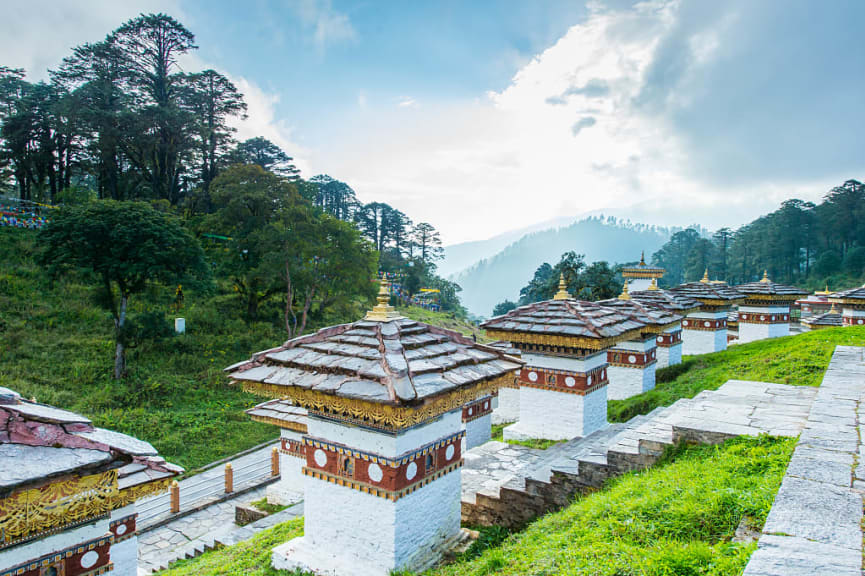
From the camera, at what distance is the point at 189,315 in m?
22.1

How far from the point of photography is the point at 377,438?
4699 millimetres

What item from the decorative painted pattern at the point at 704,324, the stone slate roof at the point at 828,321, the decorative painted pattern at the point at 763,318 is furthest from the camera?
the stone slate roof at the point at 828,321

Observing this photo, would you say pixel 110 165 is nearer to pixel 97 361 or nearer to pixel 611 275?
pixel 97 361

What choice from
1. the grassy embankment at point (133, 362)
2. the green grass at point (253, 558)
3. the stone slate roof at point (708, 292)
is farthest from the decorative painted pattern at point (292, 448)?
the stone slate roof at point (708, 292)

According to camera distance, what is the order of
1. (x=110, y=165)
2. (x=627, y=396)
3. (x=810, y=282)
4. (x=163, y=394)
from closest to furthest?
(x=627, y=396)
(x=163, y=394)
(x=110, y=165)
(x=810, y=282)

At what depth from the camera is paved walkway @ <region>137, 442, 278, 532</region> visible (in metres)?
10.9

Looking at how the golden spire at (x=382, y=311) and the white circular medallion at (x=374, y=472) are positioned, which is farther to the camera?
the golden spire at (x=382, y=311)

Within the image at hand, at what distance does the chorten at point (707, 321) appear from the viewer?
14875 millimetres

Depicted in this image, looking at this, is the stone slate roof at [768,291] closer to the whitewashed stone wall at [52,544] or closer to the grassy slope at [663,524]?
the grassy slope at [663,524]

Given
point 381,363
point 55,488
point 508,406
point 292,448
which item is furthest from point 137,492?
point 508,406

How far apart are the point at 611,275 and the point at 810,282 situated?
27.6m

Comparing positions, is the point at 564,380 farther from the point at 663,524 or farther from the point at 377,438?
the point at 663,524

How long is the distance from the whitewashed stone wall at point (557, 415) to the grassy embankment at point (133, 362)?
1011 cm

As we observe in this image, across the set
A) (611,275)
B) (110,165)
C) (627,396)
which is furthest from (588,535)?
(110,165)
